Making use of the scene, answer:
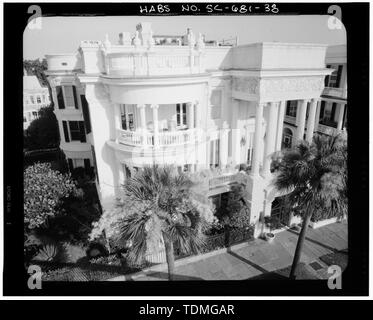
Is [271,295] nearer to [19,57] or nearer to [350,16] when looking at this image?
[350,16]

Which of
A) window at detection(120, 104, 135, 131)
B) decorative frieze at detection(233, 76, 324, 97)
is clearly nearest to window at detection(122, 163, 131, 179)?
window at detection(120, 104, 135, 131)

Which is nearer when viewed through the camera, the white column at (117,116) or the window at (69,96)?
the white column at (117,116)

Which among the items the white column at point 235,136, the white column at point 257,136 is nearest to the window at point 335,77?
the white column at point 257,136

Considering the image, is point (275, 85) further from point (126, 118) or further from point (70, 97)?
point (70, 97)

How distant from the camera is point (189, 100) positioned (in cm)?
806

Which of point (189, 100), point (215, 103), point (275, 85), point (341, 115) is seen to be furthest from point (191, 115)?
point (341, 115)

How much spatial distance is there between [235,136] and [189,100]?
114 inches

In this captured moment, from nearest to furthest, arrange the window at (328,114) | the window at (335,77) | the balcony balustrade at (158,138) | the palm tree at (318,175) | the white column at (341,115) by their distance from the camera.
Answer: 1. the palm tree at (318,175)
2. the balcony balustrade at (158,138)
3. the window at (335,77)
4. the white column at (341,115)
5. the window at (328,114)

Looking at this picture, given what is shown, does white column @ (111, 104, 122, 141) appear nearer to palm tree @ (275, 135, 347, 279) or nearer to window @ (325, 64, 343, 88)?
palm tree @ (275, 135, 347, 279)

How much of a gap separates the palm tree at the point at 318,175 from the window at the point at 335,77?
5.86m

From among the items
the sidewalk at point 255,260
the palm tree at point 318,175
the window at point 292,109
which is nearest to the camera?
the palm tree at point 318,175

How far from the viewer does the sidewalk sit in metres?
8.55

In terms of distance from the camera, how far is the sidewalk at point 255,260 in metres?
8.55

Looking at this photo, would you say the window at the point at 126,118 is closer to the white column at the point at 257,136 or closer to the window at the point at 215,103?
the window at the point at 215,103
